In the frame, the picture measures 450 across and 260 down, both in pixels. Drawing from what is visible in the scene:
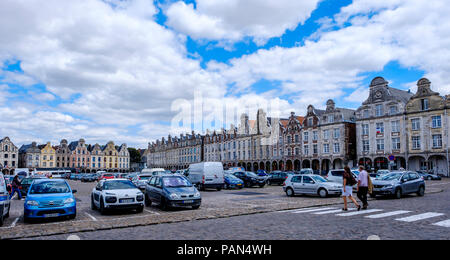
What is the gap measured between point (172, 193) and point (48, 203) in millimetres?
4922

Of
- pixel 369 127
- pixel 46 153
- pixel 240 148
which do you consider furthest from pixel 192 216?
pixel 46 153

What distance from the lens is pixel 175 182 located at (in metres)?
16.1

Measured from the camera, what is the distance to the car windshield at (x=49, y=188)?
12688 millimetres

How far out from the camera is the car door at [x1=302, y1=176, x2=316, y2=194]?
66.3 ft

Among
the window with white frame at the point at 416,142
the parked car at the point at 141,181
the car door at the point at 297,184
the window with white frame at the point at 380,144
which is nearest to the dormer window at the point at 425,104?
the window with white frame at the point at 416,142

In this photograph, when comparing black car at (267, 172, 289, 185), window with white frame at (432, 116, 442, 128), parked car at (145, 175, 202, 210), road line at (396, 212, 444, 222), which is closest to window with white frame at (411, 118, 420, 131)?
window with white frame at (432, 116, 442, 128)

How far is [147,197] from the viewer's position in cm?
1711

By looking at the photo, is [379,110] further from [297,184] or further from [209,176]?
[297,184]

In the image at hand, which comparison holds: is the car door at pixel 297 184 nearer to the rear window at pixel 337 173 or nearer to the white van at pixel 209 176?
the rear window at pixel 337 173

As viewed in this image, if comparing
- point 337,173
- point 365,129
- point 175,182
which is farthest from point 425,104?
point 175,182

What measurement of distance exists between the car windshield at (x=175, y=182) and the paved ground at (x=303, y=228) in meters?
4.35

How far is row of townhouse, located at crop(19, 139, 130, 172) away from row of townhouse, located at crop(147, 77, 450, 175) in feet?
183

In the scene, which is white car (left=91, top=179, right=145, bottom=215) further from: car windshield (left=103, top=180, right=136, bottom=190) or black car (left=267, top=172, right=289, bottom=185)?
black car (left=267, top=172, right=289, bottom=185)
